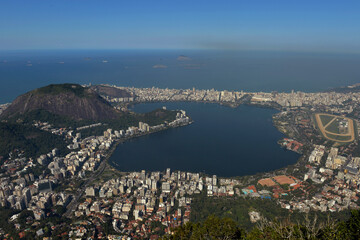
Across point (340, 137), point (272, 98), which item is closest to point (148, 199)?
point (340, 137)

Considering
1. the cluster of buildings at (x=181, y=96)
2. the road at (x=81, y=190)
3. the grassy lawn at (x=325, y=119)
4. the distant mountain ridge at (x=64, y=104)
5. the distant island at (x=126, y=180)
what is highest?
the distant mountain ridge at (x=64, y=104)

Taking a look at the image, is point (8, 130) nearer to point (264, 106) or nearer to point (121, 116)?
point (121, 116)

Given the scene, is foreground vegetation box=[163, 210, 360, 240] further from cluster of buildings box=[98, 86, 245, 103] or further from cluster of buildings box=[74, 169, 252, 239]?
cluster of buildings box=[98, 86, 245, 103]

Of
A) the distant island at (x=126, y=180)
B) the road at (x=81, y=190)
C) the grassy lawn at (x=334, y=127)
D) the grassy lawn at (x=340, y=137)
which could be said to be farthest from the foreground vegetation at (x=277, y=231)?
the grassy lawn at (x=334, y=127)

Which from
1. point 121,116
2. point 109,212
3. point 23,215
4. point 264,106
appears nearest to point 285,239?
point 109,212

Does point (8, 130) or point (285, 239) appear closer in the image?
point (285, 239)

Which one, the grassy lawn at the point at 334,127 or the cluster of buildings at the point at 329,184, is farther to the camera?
the grassy lawn at the point at 334,127

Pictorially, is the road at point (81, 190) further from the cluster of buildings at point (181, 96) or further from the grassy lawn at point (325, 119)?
the grassy lawn at point (325, 119)
